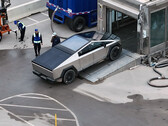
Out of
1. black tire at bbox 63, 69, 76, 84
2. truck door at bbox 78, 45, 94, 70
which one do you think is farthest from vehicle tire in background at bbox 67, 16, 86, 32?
black tire at bbox 63, 69, 76, 84

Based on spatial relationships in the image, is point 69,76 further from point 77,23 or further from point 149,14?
point 77,23

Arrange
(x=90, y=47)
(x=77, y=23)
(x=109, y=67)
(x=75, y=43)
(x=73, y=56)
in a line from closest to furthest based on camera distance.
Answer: (x=73, y=56) → (x=90, y=47) → (x=75, y=43) → (x=109, y=67) → (x=77, y=23)

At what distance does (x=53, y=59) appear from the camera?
18.5 m

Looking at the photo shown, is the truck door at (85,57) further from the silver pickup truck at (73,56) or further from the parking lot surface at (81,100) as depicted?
the parking lot surface at (81,100)

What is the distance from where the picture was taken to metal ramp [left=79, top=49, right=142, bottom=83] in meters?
19.2

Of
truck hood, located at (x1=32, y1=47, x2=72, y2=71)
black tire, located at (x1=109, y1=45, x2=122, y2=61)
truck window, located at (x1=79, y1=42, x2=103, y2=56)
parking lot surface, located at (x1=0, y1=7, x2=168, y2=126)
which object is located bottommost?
parking lot surface, located at (x1=0, y1=7, x2=168, y2=126)

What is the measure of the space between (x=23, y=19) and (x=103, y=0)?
21.5ft

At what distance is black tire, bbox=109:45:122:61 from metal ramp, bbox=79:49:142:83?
0.64ft

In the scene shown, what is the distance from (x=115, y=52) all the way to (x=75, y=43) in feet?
7.04

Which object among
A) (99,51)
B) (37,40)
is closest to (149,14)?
(99,51)

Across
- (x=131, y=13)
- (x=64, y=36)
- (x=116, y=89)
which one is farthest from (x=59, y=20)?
(x=116, y=89)

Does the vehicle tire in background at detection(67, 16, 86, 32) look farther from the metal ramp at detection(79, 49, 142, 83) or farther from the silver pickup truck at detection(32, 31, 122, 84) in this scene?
the metal ramp at detection(79, 49, 142, 83)

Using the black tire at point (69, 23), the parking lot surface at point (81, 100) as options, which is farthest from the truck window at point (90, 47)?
the black tire at point (69, 23)

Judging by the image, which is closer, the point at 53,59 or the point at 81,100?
the point at 81,100
